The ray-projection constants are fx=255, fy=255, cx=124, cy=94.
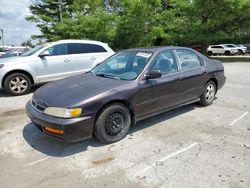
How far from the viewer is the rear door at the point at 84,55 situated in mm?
8531

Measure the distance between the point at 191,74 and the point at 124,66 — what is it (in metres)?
1.49

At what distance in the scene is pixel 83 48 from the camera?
29.0 feet

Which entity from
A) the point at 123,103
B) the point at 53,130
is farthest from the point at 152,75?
the point at 53,130

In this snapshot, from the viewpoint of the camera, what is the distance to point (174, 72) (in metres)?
5.06

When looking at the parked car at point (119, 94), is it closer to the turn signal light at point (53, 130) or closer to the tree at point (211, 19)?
the turn signal light at point (53, 130)

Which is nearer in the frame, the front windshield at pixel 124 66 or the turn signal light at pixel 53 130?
the turn signal light at pixel 53 130

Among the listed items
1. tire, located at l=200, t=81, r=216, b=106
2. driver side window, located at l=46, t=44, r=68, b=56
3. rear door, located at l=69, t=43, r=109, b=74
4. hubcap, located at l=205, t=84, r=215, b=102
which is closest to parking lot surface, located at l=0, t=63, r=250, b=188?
tire, located at l=200, t=81, r=216, b=106

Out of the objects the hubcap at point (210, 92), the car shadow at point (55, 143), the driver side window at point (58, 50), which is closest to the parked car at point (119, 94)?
the hubcap at point (210, 92)

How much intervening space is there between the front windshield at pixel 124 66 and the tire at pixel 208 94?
1885 millimetres

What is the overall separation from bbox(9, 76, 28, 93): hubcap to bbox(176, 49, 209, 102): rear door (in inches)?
194

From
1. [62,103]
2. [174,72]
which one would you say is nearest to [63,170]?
[62,103]

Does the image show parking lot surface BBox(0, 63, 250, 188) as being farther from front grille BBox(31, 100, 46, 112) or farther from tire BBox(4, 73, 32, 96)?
tire BBox(4, 73, 32, 96)

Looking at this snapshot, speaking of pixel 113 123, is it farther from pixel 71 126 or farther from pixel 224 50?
pixel 224 50

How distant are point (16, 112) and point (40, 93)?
2.14 m
